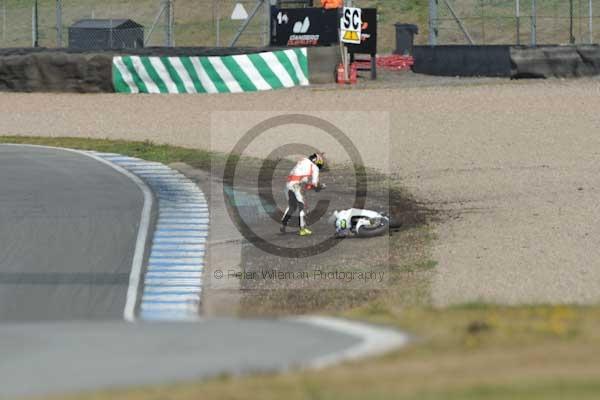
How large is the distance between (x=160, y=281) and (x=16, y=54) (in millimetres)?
22272

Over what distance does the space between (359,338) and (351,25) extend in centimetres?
2900

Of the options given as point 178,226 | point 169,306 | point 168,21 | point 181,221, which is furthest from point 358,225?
point 168,21

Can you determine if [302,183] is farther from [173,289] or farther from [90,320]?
[90,320]

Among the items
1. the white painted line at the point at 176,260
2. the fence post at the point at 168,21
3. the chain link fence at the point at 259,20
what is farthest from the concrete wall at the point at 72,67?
the white painted line at the point at 176,260

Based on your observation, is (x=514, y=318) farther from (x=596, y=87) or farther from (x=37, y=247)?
(x=596, y=87)

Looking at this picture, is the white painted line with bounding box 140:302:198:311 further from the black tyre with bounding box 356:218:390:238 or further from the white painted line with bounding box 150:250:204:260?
the black tyre with bounding box 356:218:390:238

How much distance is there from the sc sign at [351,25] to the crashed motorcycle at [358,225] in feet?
59.4

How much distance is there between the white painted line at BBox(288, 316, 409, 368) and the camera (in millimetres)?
7969

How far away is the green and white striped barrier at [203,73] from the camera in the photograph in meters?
35.3

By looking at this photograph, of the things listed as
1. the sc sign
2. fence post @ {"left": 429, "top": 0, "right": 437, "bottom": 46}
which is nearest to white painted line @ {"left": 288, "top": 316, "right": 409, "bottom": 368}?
the sc sign

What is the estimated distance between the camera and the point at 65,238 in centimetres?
1792

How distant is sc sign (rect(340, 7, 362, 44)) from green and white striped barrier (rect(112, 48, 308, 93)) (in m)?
1.58

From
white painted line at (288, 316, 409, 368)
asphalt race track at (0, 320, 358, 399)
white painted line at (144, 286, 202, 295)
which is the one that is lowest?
white painted line at (144, 286, 202, 295)

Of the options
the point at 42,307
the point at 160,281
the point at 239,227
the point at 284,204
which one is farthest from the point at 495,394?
the point at 284,204
